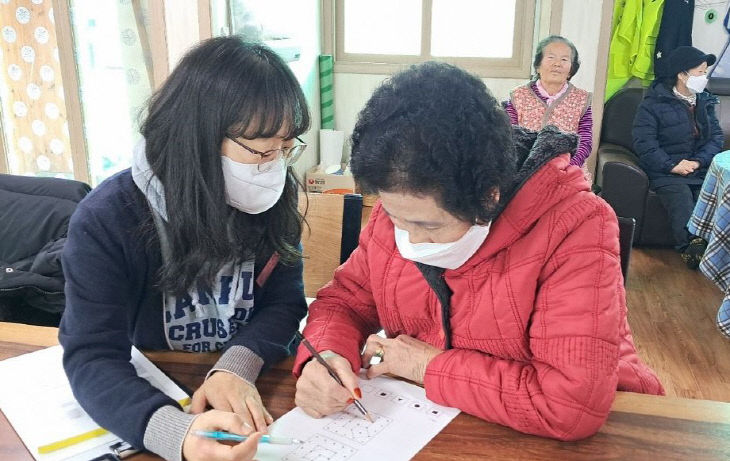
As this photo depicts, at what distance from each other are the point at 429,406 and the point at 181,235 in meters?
0.51

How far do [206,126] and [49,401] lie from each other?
519 mm

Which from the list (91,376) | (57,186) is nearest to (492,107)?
(91,376)

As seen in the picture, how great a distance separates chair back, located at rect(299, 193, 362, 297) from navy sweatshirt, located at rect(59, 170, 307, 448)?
0.41 metres

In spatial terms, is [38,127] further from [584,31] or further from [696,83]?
[696,83]

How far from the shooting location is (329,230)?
5.27ft

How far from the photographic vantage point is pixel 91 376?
104cm

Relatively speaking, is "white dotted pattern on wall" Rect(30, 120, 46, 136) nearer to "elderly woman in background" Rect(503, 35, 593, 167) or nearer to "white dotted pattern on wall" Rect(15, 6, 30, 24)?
"white dotted pattern on wall" Rect(15, 6, 30, 24)

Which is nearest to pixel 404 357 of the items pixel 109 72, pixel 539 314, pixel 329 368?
pixel 329 368

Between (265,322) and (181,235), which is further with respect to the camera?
(265,322)

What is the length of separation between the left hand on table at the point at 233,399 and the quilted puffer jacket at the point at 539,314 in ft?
0.38

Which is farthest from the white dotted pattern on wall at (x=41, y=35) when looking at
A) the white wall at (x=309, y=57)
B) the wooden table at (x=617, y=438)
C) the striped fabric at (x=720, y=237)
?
the striped fabric at (x=720, y=237)

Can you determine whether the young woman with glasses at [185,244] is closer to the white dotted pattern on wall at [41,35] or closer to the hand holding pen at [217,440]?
the hand holding pen at [217,440]

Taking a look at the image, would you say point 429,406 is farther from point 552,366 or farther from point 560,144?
point 560,144

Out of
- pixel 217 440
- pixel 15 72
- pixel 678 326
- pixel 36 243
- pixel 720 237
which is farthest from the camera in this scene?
pixel 15 72
